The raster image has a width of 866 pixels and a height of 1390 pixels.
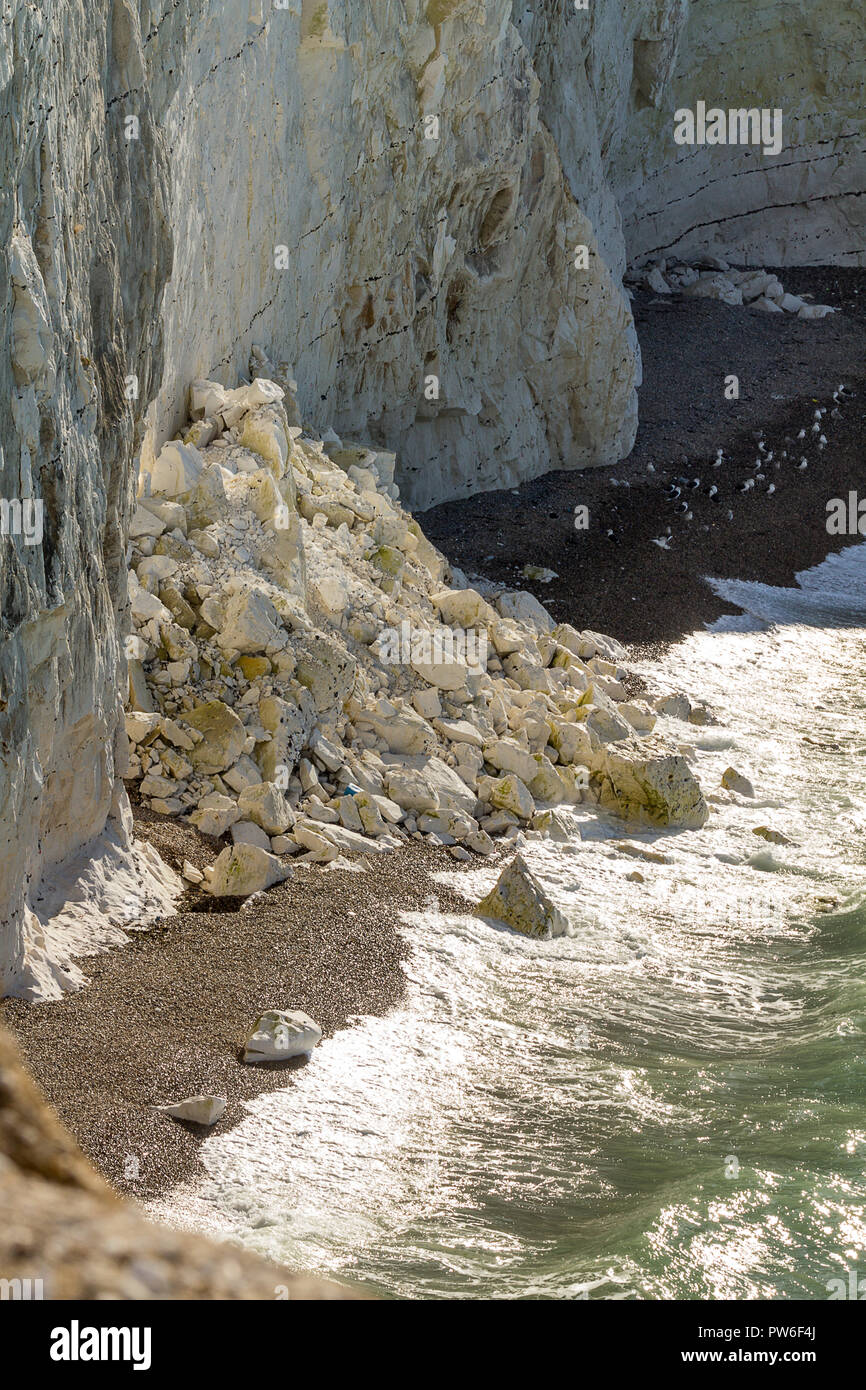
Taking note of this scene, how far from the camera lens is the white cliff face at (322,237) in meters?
8.24

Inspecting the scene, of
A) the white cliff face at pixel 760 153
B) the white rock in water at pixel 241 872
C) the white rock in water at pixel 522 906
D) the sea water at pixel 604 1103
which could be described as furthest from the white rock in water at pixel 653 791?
the white cliff face at pixel 760 153

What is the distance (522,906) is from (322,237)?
1005cm

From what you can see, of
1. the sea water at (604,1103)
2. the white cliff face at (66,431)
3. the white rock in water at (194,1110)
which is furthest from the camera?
the white rock in water at (194,1110)

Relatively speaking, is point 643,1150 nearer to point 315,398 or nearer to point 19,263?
point 19,263

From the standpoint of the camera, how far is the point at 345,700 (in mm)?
12984

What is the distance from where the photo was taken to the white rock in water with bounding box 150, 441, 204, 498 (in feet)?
41.8

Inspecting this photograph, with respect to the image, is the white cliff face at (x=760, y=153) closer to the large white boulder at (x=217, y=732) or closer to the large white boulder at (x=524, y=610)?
the large white boulder at (x=524, y=610)

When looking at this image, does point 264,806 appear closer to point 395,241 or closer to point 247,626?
point 247,626

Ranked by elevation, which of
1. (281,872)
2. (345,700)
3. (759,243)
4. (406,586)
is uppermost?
(759,243)

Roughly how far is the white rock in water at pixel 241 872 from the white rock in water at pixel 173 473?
383cm

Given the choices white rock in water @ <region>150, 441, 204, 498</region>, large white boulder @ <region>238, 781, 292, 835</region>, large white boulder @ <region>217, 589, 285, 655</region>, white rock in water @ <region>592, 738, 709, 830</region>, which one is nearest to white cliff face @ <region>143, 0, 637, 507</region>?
white rock in water @ <region>150, 441, 204, 498</region>

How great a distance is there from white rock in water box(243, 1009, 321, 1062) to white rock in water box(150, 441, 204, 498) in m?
5.57

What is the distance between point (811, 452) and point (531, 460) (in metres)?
6.14

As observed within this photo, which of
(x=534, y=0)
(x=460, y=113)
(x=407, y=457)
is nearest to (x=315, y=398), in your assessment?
(x=407, y=457)
